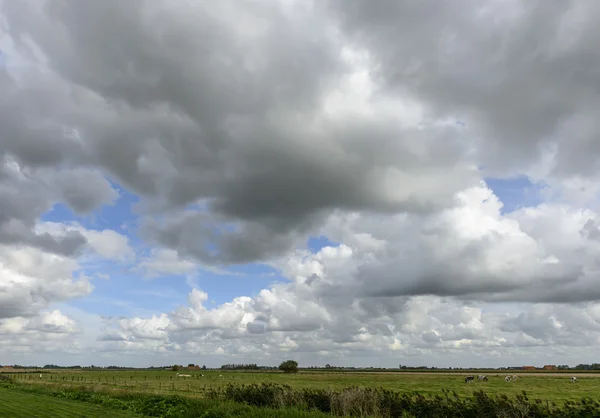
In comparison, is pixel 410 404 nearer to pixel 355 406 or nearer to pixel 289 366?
pixel 355 406

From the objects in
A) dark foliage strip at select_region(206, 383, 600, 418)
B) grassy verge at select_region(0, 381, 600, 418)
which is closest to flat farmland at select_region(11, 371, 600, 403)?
dark foliage strip at select_region(206, 383, 600, 418)

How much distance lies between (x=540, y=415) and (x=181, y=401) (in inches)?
1038

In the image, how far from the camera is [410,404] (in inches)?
1107

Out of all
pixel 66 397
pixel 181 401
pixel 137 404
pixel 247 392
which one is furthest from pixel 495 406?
pixel 66 397

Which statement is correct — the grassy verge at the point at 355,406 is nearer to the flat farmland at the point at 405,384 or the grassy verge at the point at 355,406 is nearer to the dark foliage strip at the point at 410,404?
the dark foliage strip at the point at 410,404

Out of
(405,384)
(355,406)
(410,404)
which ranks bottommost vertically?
(405,384)

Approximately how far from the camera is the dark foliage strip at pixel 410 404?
23141mm

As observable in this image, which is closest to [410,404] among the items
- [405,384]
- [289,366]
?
[405,384]

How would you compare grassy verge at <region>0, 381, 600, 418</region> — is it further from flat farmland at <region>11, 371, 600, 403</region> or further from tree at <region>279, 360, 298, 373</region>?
tree at <region>279, 360, 298, 373</region>

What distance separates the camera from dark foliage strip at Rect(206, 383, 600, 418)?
75.9 ft

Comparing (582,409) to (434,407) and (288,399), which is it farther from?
(288,399)

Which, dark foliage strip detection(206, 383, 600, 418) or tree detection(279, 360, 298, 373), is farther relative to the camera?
tree detection(279, 360, 298, 373)

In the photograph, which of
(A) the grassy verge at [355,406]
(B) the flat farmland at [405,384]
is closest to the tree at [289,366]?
(B) the flat farmland at [405,384]

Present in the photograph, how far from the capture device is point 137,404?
3700cm
